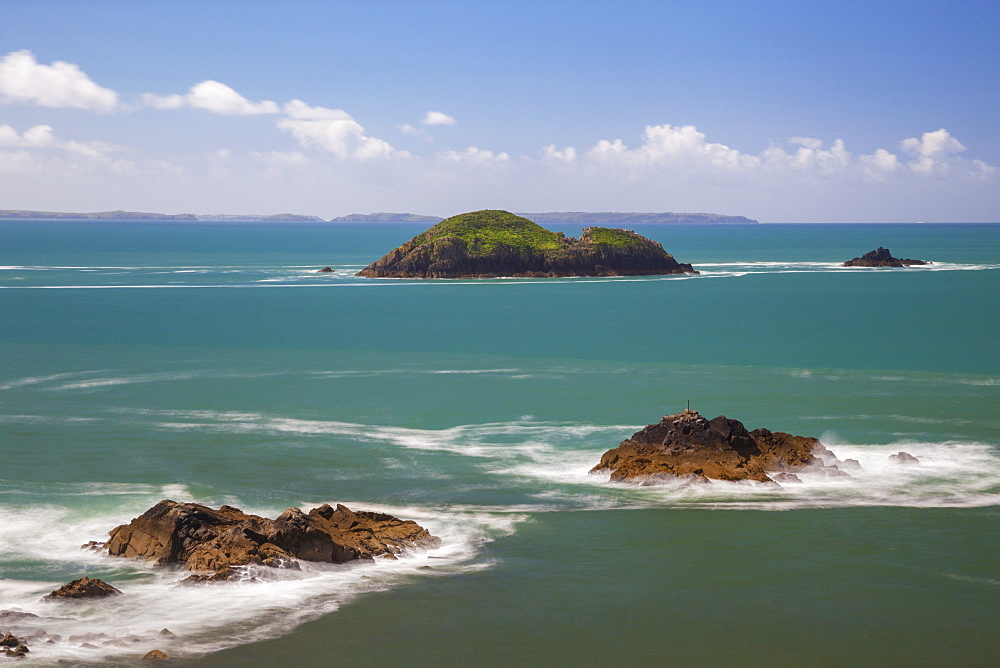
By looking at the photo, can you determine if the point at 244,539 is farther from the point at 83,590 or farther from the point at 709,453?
the point at 709,453

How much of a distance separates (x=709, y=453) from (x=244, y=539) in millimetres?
14195

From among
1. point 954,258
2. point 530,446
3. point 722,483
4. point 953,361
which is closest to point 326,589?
point 722,483

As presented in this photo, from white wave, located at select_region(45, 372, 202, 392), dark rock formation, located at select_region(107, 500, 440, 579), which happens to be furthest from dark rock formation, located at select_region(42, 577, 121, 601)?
white wave, located at select_region(45, 372, 202, 392)

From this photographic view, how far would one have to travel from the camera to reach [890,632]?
65.9 feet

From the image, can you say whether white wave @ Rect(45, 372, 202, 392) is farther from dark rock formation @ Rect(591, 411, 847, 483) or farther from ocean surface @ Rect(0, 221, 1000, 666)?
dark rock formation @ Rect(591, 411, 847, 483)

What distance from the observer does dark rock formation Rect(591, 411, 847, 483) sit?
31.0 metres

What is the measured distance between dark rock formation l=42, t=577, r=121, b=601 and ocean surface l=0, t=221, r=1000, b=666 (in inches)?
15.0

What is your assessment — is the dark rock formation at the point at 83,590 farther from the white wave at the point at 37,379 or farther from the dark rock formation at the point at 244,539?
the white wave at the point at 37,379

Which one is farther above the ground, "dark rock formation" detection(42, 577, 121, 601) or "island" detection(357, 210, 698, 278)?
"island" detection(357, 210, 698, 278)

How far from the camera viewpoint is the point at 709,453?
3120 cm

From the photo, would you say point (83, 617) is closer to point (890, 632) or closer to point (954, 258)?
point (890, 632)

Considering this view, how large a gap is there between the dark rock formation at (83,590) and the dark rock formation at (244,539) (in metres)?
1.96

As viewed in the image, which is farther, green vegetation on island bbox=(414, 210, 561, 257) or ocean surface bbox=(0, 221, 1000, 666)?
green vegetation on island bbox=(414, 210, 561, 257)

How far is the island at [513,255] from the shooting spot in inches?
5468
